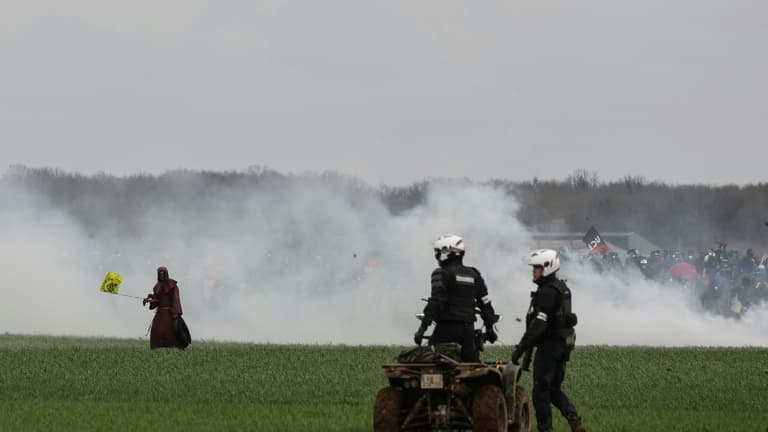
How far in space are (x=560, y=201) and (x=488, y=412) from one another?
282ft

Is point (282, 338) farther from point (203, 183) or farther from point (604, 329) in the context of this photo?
point (203, 183)

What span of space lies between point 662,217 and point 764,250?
41.9 feet

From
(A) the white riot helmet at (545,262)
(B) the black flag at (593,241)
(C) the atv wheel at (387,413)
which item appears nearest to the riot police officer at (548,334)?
(A) the white riot helmet at (545,262)

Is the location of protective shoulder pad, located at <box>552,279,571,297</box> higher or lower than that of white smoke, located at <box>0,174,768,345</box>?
lower

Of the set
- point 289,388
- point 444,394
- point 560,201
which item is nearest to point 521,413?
point 444,394

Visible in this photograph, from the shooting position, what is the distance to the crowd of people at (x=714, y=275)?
166 ft

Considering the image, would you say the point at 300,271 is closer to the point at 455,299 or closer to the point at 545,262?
the point at 455,299

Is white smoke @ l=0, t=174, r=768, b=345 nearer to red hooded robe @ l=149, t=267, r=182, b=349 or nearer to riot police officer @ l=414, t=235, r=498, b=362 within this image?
red hooded robe @ l=149, t=267, r=182, b=349

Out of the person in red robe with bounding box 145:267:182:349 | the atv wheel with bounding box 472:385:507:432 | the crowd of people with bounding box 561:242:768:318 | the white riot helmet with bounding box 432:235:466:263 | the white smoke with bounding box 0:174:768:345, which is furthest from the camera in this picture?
the crowd of people with bounding box 561:242:768:318

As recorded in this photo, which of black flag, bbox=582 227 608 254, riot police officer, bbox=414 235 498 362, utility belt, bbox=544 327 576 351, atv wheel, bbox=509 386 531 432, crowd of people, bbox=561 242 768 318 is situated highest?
black flag, bbox=582 227 608 254

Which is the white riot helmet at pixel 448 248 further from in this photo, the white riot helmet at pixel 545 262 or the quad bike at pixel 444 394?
the quad bike at pixel 444 394

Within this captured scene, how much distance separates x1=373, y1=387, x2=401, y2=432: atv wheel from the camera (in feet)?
57.4

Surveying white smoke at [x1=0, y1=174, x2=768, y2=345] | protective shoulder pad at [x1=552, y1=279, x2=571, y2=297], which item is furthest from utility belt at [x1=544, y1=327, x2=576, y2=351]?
white smoke at [x1=0, y1=174, x2=768, y2=345]

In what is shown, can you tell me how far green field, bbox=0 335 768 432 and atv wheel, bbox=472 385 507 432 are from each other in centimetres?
307
